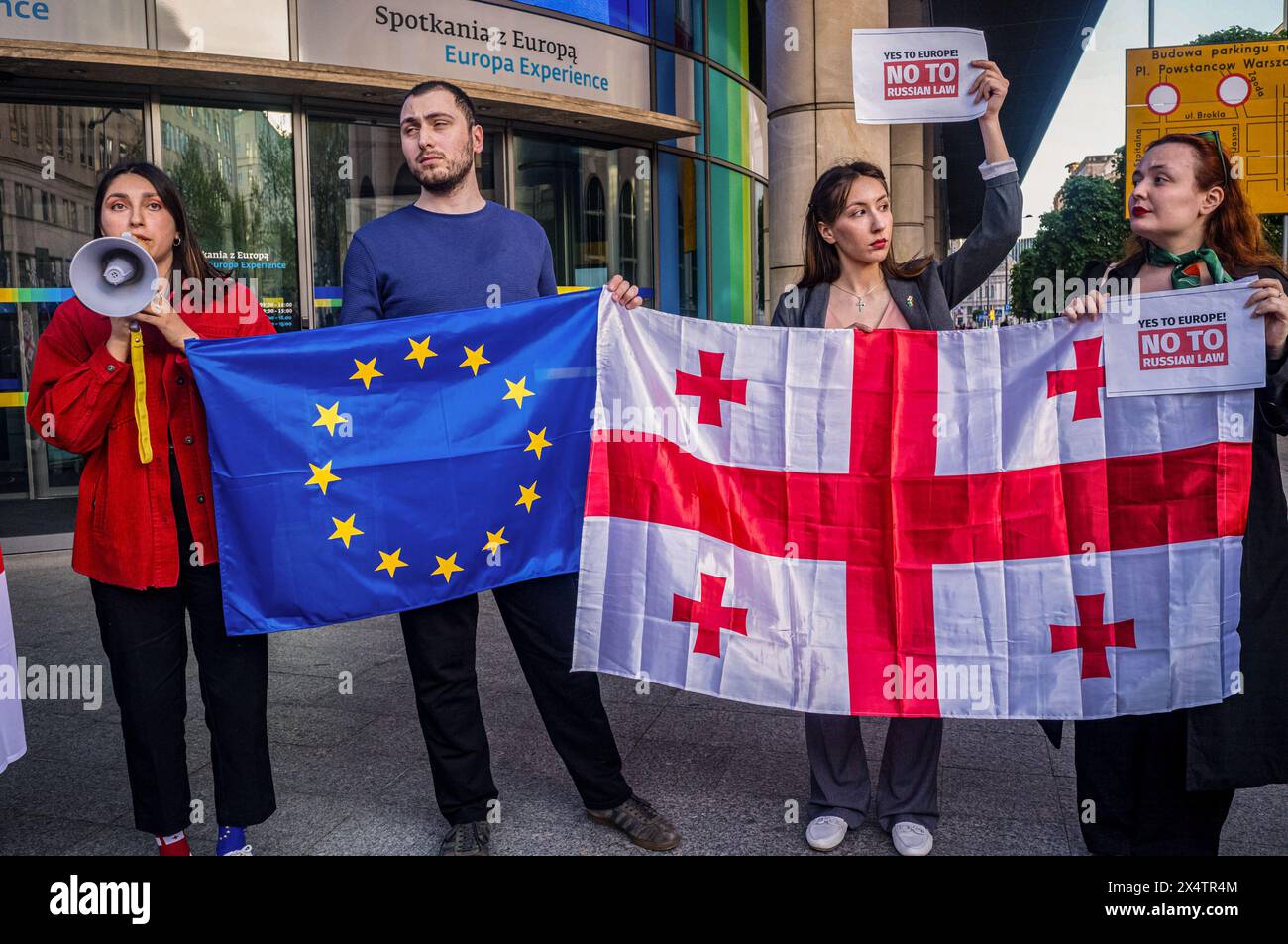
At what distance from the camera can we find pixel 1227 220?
3.08 m

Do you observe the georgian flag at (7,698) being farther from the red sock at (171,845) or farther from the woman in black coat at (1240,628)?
the woman in black coat at (1240,628)

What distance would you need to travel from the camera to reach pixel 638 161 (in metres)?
12.5

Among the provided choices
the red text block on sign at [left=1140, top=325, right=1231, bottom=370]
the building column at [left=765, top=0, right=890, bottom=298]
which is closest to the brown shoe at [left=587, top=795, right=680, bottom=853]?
the red text block on sign at [left=1140, top=325, right=1231, bottom=370]

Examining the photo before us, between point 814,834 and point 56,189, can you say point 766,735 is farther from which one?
point 56,189

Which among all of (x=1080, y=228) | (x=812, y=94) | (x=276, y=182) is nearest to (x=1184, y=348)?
(x=812, y=94)

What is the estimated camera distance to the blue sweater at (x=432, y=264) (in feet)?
11.3

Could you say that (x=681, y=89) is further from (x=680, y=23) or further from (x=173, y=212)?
(x=173, y=212)

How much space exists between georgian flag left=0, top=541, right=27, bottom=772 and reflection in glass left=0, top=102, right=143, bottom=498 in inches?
276

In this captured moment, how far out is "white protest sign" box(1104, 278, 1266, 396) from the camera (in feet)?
9.78

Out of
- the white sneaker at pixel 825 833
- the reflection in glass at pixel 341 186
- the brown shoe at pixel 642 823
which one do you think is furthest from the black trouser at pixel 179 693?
the reflection in glass at pixel 341 186

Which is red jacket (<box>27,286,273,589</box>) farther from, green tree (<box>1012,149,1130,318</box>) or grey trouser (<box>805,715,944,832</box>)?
green tree (<box>1012,149,1130,318</box>)

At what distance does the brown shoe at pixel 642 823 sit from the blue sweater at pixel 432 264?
1767 millimetres

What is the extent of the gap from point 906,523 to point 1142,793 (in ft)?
3.41

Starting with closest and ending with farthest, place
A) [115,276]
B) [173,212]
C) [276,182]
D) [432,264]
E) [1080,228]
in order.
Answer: [115,276]
[173,212]
[432,264]
[276,182]
[1080,228]
